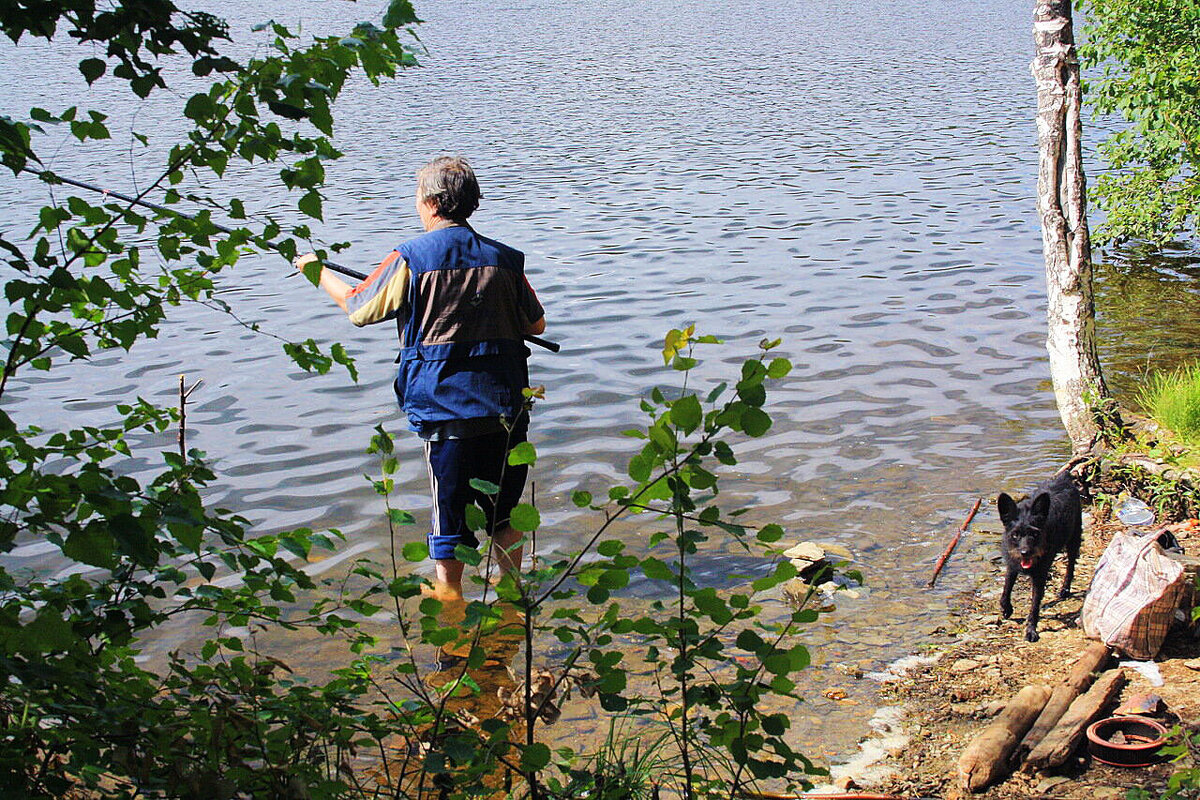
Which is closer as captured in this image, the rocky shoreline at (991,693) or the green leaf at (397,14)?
the green leaf at (397,14)

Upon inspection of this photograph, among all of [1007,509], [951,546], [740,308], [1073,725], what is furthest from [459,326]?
[740,308]

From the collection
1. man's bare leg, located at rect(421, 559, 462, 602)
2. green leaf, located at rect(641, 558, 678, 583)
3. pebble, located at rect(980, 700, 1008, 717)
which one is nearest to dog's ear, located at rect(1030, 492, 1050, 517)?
pebble, located at rect(980, 700, 1008, 717)

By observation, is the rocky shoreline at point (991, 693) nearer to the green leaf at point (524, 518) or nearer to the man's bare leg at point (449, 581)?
the man's bare leg at point (449, 581)

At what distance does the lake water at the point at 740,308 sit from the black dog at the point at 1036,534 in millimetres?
549

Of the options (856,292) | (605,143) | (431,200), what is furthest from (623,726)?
(605,143)

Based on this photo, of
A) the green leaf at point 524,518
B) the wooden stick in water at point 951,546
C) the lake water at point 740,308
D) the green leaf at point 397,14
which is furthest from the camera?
the lake water at point 740,308

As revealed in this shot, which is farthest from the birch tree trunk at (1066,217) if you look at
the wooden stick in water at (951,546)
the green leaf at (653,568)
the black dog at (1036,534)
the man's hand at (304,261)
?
the green leaf at (653,568)

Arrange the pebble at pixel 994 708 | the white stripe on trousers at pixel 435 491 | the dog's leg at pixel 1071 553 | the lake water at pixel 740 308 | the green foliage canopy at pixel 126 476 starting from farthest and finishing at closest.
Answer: the lake water at pixel 740 308 < the dog's leg at pixel 1071 553 < the white stripe on trousers at pixel 435 491 < the pebble at pixel 994 708 < the green foliage canopy at pixel 126 476

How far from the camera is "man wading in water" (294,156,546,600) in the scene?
16.8 feet

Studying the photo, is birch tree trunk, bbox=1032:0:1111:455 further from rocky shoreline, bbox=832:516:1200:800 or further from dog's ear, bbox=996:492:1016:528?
dog's ear, bbox=996:492:1016:528

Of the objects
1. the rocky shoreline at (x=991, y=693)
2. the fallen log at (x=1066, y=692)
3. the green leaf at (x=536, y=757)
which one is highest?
the green leaf at (x=536, y=757)

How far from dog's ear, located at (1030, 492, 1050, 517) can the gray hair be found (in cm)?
321

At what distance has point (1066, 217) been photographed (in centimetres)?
745

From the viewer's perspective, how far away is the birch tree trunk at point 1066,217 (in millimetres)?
7297
